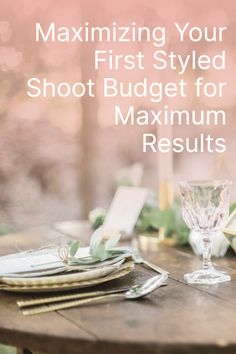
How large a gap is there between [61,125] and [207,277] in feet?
7.28

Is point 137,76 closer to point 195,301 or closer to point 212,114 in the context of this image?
point 212,114

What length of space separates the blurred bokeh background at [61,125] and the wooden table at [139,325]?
2180 millimetres

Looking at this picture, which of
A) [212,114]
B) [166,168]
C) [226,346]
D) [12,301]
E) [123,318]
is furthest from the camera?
[212,114]

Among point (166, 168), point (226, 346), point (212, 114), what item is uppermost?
point (212, 114)

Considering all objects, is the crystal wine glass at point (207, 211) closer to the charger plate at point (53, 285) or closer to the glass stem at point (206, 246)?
the glass stem at point (206, 246)

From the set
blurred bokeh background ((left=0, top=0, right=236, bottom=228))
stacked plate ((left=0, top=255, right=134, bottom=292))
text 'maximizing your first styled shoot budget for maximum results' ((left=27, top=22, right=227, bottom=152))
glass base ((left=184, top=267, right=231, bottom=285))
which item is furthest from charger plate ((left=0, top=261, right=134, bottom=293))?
blurred bokeh background ((left=0, top=0, right=236, bottom=228))

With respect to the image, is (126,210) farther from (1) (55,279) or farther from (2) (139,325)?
(2) (139,325)

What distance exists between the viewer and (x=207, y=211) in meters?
1.31

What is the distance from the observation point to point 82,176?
342 cm

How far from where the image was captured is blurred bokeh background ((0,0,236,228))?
338 cm

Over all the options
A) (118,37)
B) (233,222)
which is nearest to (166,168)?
(233,222)

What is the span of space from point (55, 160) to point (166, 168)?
1487 millimetres

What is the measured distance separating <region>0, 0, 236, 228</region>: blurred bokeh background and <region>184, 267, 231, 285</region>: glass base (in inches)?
79.6

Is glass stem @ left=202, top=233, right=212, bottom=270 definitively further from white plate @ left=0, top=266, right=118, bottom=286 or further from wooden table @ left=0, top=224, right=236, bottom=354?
white plate @ left=0, top=266, right=118, bottom=286
